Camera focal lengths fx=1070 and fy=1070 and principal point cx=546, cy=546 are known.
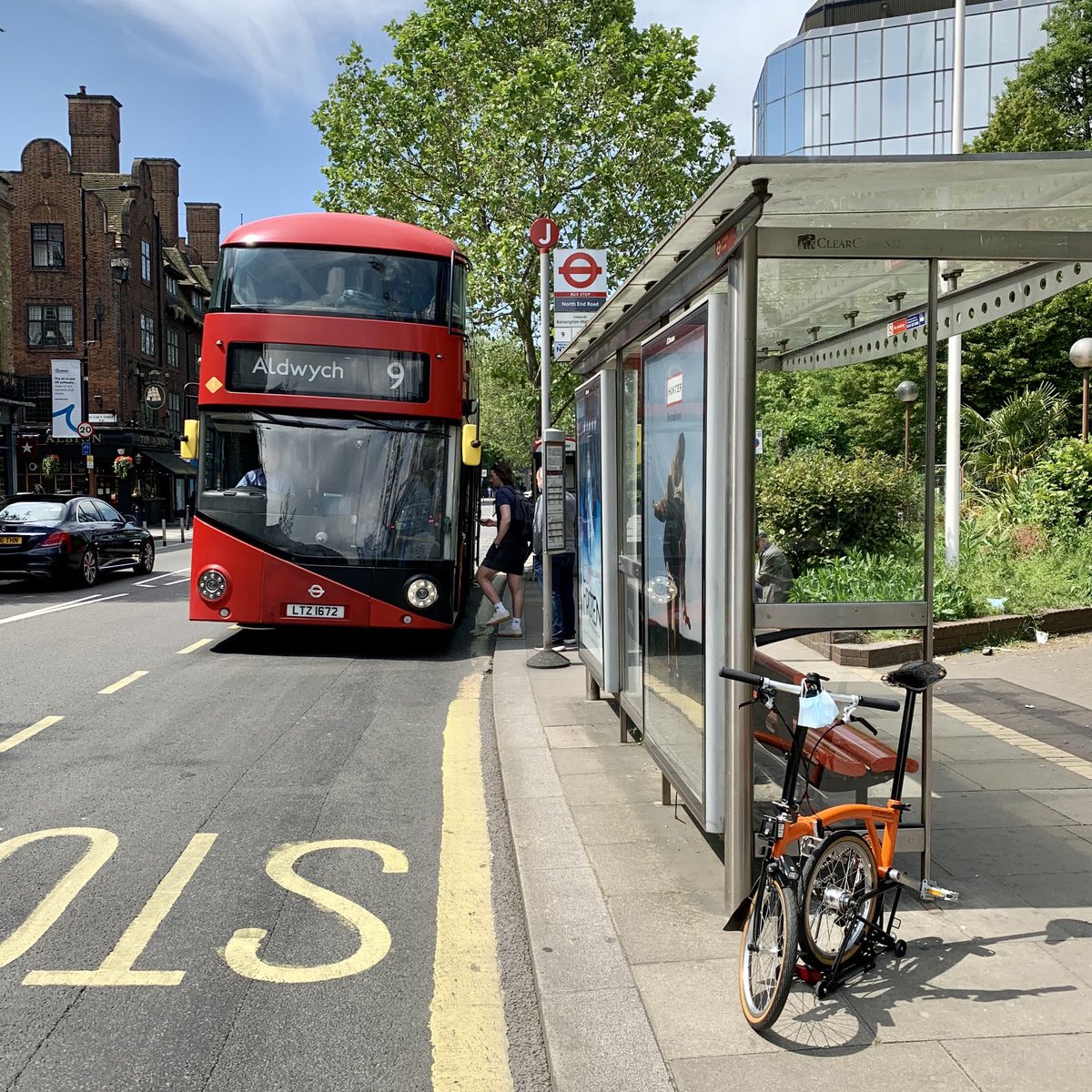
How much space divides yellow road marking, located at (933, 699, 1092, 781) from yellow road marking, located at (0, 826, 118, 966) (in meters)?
4.77

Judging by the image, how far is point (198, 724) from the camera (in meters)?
7.71

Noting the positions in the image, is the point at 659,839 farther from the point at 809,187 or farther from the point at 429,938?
the point at 809,187

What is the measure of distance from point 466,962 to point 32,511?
16836 millimetres

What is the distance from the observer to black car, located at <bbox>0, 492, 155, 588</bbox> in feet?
56.5

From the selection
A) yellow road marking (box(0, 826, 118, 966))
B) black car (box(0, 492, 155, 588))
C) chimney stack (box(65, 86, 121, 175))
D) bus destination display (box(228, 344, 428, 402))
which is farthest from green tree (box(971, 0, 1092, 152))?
chimney stack (box(65, 86, 121, 175))

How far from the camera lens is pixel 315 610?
10539mm

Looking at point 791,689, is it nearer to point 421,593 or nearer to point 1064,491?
point 421,593

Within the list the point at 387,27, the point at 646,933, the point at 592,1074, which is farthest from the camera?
the point at 387,27

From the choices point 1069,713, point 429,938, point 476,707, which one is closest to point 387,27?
point 476,707

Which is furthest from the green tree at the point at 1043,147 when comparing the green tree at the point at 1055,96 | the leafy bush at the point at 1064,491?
the leafy bush at the point at 1064,491

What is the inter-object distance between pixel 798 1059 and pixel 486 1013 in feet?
3.48

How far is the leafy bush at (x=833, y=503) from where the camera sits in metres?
4.66

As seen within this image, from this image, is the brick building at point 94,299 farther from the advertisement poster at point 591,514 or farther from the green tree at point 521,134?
the advertisement poster at point 591,514

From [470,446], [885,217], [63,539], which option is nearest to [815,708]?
[885,217]
